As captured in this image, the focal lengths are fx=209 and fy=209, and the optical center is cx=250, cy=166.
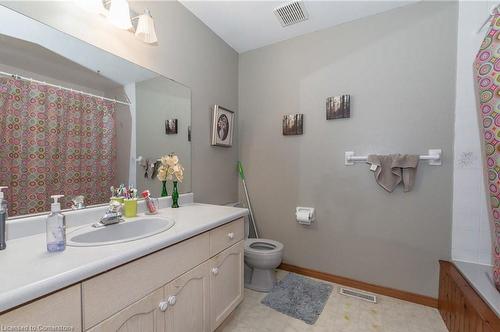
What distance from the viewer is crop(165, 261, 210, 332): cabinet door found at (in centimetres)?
93

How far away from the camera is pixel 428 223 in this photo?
5.27 feet

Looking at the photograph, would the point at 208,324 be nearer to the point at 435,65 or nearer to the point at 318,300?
the point at 318,300

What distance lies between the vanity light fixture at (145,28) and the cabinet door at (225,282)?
1420 mm

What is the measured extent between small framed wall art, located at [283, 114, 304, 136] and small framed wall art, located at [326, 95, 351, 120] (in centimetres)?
25

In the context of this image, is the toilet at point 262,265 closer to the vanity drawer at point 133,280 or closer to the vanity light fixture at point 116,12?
the vanity drawer at point 133,280

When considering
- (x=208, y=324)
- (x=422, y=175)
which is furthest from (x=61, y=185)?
(x=422, y=175)

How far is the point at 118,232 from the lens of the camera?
108 centimetres

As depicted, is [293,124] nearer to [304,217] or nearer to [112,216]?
[304,217]

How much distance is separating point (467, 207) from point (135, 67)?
249 cm

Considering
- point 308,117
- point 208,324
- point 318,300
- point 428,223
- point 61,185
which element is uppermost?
point 308,117

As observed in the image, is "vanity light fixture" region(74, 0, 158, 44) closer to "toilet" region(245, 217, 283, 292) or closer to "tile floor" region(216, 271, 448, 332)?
"toilet" region(245, 217, 283, 292)

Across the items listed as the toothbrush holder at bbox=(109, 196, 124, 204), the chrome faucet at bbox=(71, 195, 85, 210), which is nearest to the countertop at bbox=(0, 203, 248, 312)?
the chrome faucet at bbox=(71, 195, 85, 210)

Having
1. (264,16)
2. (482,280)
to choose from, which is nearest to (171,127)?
(264,16)

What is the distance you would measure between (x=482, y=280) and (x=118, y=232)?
2.11 meters
